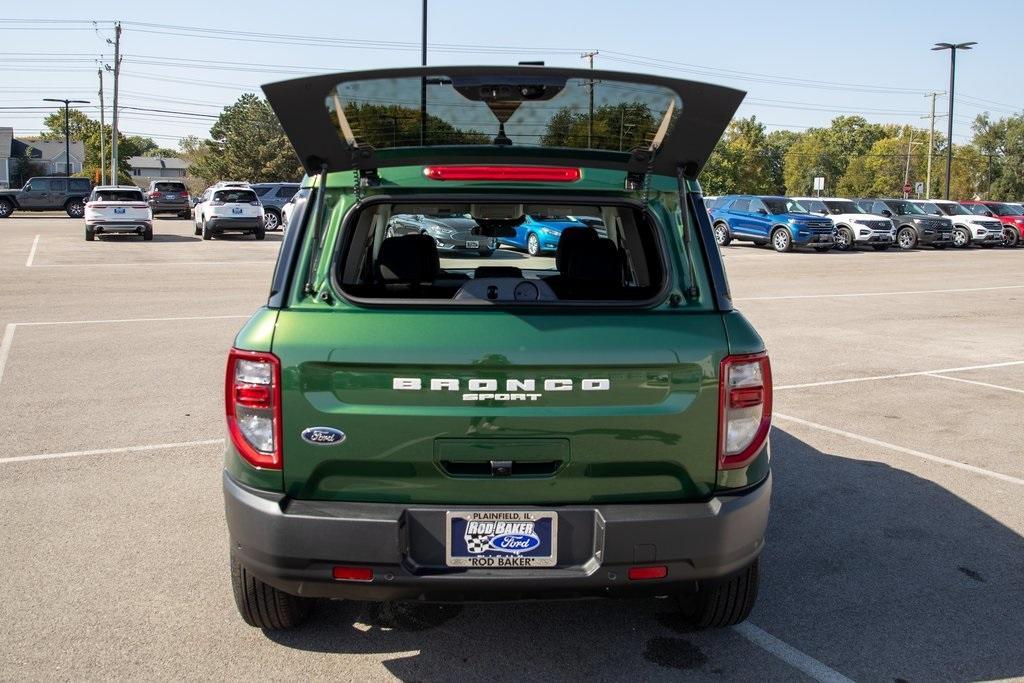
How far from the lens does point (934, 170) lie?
4525 inches

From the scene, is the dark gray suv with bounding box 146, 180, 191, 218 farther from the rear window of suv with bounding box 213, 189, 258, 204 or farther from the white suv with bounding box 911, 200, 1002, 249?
the white suv with bounding box 911, 200, 1002, 249

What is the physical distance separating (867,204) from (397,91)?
36209mm

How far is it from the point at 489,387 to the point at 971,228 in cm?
3847

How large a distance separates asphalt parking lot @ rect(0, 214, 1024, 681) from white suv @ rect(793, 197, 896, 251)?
23039mm

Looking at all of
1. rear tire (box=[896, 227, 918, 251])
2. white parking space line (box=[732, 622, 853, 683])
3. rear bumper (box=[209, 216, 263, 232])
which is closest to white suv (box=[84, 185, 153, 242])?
rear bumper (box=[209, 216, 263, 232])

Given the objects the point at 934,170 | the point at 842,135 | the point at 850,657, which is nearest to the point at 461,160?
the point at 850,657

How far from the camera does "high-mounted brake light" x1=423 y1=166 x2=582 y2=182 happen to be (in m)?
3.35

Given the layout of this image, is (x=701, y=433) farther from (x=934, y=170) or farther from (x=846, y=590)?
(x=934, y=170)

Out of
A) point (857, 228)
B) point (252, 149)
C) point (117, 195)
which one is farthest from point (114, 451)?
point (252, 149)

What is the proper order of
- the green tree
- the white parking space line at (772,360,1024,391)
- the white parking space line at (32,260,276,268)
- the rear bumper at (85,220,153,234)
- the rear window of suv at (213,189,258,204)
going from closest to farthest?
the white parking space line at (772,360,1024,391) < the white parking space line at (32,260,276,268) < the rear bumper at (85,220,153,234) < the rear window of suv at (213,189,258,204) < the green tree

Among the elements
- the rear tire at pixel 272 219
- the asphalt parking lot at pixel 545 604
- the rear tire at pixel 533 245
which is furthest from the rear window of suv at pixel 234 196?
the asphalt parking lot at pixel 545 604

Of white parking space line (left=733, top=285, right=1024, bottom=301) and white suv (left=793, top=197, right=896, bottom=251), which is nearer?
white parking space line (left=733, top=285, right=1024, bottom=301)

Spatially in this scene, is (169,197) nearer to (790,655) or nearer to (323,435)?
(323,435)

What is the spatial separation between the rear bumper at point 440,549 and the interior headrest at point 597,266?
1236 mm
